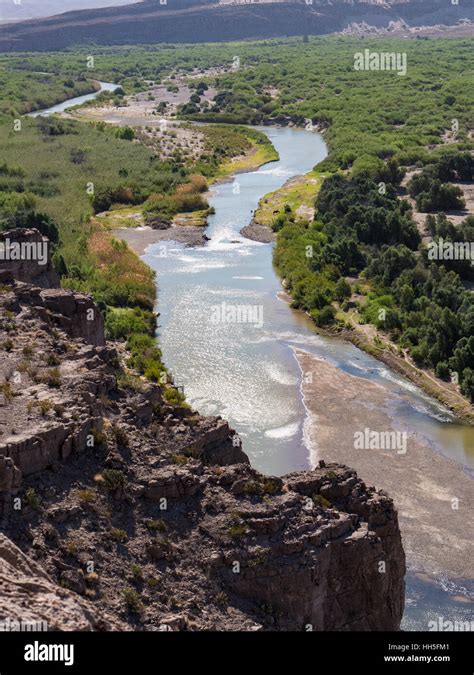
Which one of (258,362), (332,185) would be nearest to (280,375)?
(258,362)

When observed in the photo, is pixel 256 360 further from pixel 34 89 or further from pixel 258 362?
pixel 34 89

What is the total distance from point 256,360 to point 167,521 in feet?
82.9

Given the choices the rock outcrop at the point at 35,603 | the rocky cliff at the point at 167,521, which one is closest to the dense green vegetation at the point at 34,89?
the rocky cliff at the point at 167,521

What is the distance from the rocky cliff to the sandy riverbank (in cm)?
777

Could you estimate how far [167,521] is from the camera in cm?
1964

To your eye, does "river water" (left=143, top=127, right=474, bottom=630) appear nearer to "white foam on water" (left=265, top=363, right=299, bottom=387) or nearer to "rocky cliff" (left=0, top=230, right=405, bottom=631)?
"white foam on water" (left=265, top=363, right=299, bottom=387)

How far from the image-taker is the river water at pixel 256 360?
35719mm

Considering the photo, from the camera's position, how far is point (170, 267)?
5894cm

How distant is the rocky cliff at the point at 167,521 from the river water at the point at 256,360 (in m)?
5.91

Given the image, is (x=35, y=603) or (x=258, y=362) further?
(x=258, y=362)

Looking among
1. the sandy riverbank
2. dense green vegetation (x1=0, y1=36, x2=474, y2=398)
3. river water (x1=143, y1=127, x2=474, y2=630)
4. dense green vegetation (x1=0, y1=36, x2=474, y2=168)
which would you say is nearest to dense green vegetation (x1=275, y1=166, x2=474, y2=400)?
dense green vegetation (x1=0, y1=36, x2=474, y2=398)

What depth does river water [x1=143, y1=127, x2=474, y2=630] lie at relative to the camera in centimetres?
3572
